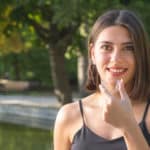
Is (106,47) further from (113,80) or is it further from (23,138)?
(23,138)

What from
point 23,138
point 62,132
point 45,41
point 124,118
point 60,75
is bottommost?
point 23,138

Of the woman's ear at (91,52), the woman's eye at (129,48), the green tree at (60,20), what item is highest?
the woman's eye at (129,48)

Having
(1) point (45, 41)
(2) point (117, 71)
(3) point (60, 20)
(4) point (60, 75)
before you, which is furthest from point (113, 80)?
(4) point (60, 75)

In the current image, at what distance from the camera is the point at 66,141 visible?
2.29 meters

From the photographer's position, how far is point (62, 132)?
2.30m

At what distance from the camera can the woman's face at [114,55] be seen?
6.90 feet

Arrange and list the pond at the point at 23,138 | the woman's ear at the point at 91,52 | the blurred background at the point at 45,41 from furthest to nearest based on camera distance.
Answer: the pond at the point at 23,138 < the blurred background at the point at 45,41 < the woman's ear at the point at 91,52

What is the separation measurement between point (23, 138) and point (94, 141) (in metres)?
9.47

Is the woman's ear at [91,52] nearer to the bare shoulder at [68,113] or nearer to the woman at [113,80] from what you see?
the woman at [113,80]

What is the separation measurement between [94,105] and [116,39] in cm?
29

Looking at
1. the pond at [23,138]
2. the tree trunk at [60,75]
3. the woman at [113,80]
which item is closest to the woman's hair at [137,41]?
the woman at [113,80]

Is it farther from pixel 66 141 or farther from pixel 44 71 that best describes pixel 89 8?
pixel 44 71

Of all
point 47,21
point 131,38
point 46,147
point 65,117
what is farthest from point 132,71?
point 47,21

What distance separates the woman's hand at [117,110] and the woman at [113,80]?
0.19ft
